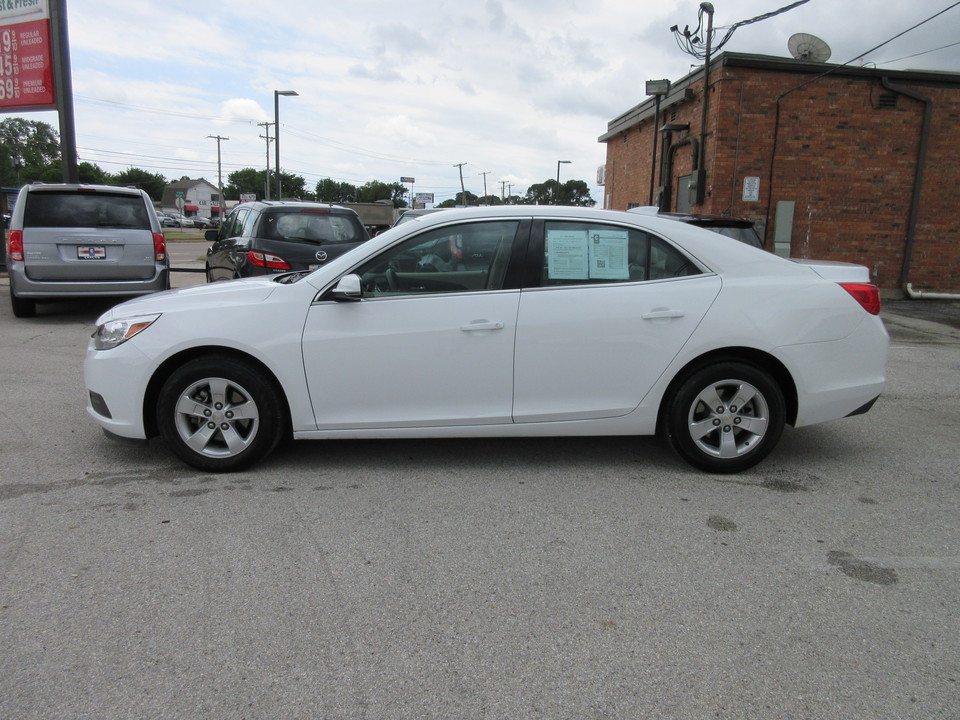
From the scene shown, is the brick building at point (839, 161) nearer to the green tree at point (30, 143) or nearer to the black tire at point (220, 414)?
the black tire at point (220, 414)

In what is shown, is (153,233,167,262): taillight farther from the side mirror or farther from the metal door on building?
the metal door on building

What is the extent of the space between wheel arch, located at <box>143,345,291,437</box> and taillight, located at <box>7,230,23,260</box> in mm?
6514

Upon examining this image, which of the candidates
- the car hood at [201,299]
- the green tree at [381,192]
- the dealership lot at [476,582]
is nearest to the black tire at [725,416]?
the dealership lot at [476,582]

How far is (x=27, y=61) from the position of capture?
1423 cm

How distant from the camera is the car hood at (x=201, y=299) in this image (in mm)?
4281

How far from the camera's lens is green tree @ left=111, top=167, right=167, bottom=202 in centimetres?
11510

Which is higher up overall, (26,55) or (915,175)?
(26,55)

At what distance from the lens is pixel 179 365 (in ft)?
14.2

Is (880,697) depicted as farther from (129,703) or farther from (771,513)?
(129,703)

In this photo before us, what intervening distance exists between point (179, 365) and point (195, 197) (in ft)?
444

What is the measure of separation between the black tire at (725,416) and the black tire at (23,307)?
9.23 m

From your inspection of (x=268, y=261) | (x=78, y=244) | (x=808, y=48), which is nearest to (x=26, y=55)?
(x=78, y=244)

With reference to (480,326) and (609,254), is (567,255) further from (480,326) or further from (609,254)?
(480,326)

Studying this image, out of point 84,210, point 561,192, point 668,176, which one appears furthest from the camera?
point 561,192
